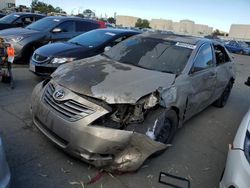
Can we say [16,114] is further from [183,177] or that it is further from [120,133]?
[183,177]

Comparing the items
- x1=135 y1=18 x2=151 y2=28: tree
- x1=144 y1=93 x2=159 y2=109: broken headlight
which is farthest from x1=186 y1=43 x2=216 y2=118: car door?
x1=135 y1=18 x2=151 y2=28: tree

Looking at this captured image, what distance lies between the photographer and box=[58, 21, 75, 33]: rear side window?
902 centimetres

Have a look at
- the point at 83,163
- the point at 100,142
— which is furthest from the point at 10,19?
the point at 100,142

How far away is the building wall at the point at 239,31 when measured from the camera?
8750 centimetres

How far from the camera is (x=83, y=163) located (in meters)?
3.33

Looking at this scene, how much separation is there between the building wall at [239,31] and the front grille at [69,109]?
302ft

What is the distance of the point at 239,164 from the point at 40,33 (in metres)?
7.55

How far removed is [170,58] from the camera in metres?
4.32

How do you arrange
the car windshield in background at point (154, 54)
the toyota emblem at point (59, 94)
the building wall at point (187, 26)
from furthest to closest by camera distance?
the building wall at point (187, 26) < the car windshield in background at point (154, 54) < the toyota emblem at point (59, 94)

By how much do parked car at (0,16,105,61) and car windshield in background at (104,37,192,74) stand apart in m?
4.22

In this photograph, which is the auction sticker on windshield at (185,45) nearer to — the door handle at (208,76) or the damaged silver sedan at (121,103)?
the damaged silver sedan at (121,103)

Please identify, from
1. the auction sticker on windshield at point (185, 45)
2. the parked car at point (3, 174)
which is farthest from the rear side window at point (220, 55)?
the parked car at point (3, 174)

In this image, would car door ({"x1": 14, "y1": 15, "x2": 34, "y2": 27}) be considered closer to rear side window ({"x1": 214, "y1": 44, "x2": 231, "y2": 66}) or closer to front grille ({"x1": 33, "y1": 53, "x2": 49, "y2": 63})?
front grille ({"x1": 33, "y1": 53, "x2": 49, "y2": 63})

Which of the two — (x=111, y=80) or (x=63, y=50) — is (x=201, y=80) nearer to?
(x=111, y=80)
